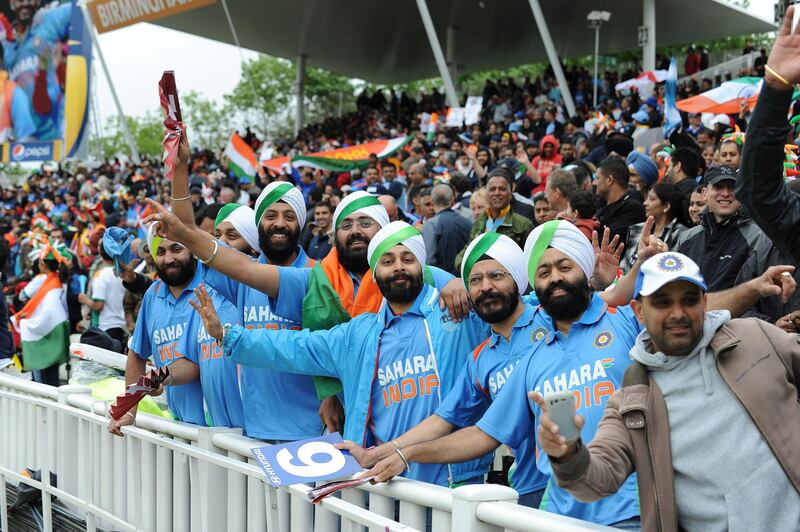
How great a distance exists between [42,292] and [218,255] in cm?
665

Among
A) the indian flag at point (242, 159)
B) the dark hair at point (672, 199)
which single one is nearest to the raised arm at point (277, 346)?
the dark hair at point (672, 199)

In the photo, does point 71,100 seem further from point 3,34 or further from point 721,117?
point 721,117

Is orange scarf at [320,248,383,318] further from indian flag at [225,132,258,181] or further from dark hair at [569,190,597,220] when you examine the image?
indian flag at [225,132,258,181]

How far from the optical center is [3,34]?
40.5m

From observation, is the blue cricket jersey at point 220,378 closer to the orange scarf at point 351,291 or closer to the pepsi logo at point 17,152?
the orange scarf at point 351,291

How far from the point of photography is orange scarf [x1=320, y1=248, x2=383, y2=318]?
489 cm

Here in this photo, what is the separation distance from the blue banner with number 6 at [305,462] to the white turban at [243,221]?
2.16m

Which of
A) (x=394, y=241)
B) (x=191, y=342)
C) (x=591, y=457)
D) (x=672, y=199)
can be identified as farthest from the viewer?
(x=672, y=199)

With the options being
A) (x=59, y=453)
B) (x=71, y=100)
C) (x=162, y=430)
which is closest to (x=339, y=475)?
(x=162, y=430)

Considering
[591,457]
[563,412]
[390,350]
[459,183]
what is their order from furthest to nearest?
[459,183], [390,350], [591,457], [563,412]

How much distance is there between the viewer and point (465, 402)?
397 cm

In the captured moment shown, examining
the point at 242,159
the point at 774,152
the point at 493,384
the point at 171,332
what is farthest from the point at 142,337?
the point at 242,159

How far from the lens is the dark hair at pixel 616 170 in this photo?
7.12m

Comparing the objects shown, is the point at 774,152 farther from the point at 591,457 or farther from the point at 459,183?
the point at 459,183
